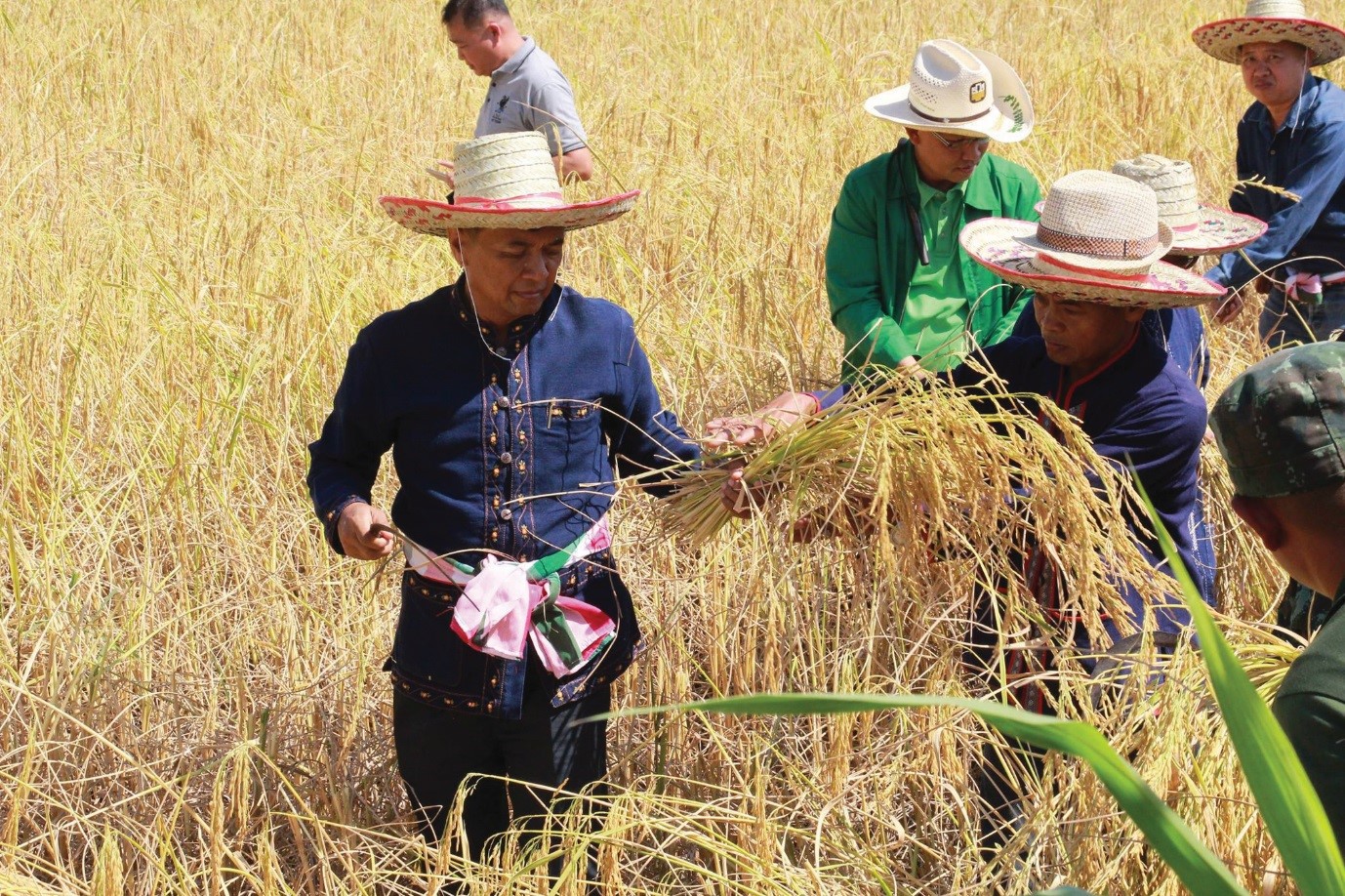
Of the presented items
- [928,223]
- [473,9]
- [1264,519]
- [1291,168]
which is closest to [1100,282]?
[1264,519]

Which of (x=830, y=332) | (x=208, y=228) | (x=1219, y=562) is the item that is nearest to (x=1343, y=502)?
(x=1219, y=562)

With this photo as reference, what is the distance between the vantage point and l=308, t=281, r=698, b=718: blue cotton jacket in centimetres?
216

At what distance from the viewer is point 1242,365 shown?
3607mm

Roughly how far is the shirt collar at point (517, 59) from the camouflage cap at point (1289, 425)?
3459 millimetres

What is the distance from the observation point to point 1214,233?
3088 millimetres

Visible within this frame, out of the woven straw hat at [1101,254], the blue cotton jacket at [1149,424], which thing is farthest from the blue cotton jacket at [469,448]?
the woven straw hat at [1101,254]

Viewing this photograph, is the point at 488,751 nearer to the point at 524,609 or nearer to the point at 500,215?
the point at 524,609

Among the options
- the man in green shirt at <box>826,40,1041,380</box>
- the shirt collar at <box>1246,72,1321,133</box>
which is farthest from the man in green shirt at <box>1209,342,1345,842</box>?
the shirt collar at <box>1246,72,1321,133</box>

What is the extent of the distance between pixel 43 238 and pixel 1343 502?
3.77m

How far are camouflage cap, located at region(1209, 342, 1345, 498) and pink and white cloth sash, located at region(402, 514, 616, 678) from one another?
1.02 metres

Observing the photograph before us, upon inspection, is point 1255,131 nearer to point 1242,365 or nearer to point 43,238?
point 1242,365

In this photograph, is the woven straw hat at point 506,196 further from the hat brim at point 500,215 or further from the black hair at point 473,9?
the black hair at point 473,9

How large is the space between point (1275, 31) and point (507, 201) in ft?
9.04

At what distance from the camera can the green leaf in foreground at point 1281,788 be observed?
0.94 meters
